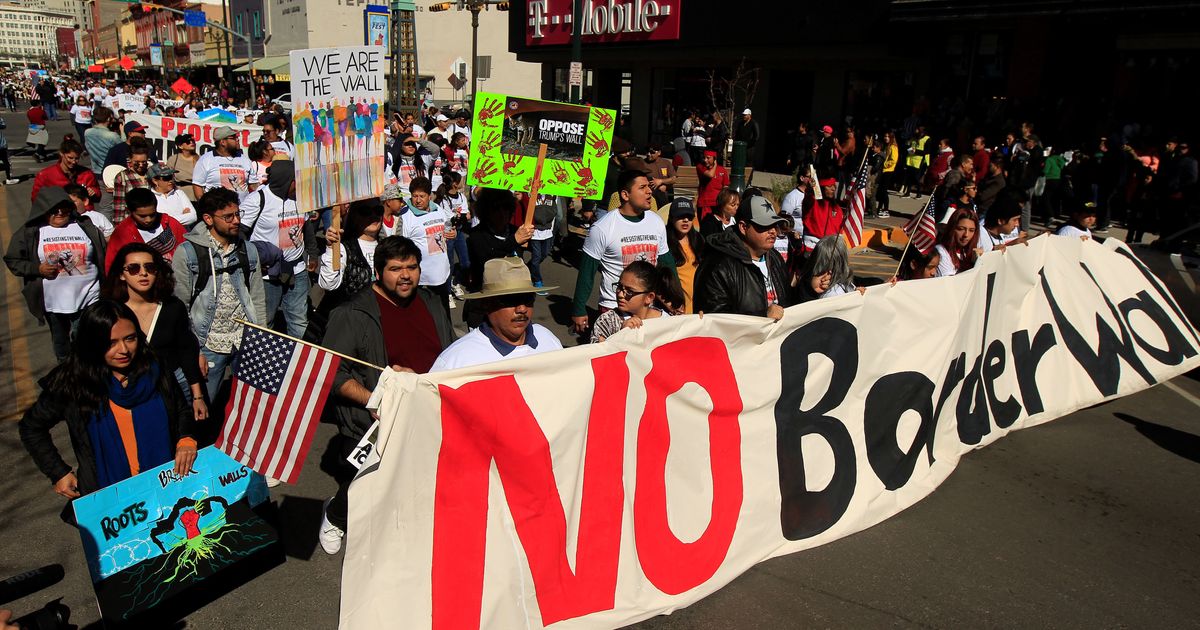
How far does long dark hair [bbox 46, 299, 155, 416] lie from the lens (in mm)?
3586

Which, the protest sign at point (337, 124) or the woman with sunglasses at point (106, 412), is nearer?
the woman with sunglasses at point (106, 412)

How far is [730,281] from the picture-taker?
5.02 metres

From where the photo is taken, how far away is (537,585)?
340 cm

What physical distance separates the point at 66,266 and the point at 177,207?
88.3 inches

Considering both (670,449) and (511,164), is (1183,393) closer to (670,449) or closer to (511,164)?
(670,449)

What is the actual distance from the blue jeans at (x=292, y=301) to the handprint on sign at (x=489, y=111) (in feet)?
6.82

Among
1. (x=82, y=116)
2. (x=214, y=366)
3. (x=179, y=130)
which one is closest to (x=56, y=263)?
(x=214, y=366)

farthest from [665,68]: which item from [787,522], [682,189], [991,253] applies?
[787,522]

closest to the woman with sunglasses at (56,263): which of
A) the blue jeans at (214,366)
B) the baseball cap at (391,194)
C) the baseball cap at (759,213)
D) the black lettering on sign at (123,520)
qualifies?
the blue jeans at (214,366)

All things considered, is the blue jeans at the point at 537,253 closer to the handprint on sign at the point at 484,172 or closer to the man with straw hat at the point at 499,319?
the handprint on sign at the point at 484,172

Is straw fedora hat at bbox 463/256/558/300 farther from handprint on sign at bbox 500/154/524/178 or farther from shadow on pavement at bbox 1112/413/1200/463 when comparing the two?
shadow on pavement at bbox 1112/413/1200/463

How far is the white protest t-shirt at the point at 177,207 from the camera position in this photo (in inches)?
317

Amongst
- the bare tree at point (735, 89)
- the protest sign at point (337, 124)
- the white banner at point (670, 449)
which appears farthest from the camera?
the bare tree at point (735, 89)

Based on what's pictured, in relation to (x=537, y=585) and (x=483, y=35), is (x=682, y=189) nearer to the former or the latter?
(x=537, y=585)
